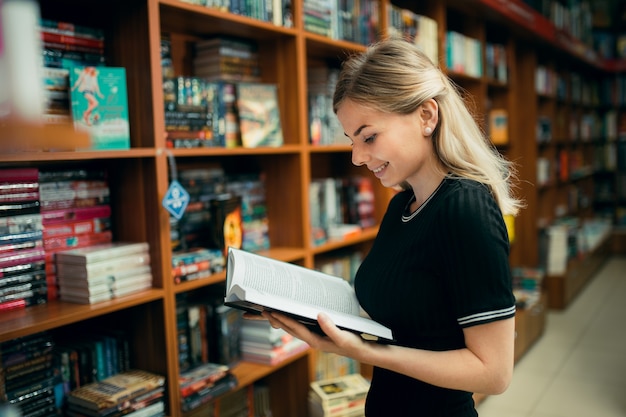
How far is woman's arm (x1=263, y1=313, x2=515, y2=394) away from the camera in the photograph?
1.08 m

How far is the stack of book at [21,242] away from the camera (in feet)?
5.05

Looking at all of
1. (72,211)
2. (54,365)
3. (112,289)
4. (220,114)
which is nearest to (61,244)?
(72,211)

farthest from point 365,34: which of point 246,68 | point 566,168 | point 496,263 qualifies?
point 566,168

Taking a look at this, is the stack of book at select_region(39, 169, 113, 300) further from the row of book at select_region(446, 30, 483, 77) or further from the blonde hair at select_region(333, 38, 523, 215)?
the row of book at select_region(446, 30, 483, 77)

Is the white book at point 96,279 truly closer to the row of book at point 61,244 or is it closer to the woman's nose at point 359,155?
the row of book at point 61,244

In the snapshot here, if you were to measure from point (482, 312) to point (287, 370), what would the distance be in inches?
61.8

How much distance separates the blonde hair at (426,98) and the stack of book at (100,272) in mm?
853

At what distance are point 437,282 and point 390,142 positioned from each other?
0.30 m

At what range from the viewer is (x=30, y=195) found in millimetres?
1605

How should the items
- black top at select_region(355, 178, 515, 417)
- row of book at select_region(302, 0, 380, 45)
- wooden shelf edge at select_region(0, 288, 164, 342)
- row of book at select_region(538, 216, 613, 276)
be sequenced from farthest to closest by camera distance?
row of book at select_region(538, 216, 613, 276) < row of book at select_region(302, 0, 380, 45) < wooden shelf edge at select_region(0, 288, 164, 342) < black top at select_region(355, 178, 515, 417)

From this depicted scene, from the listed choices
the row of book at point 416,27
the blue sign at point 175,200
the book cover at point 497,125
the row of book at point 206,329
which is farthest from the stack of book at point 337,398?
the book cover at point 497,125

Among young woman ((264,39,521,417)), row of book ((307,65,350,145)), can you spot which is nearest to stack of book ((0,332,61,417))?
young woman ((264,39,521,417))

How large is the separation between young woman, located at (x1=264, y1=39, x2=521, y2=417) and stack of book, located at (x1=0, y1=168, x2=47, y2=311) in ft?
2.64

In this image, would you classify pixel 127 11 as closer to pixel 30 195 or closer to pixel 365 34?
pixel 30 195
